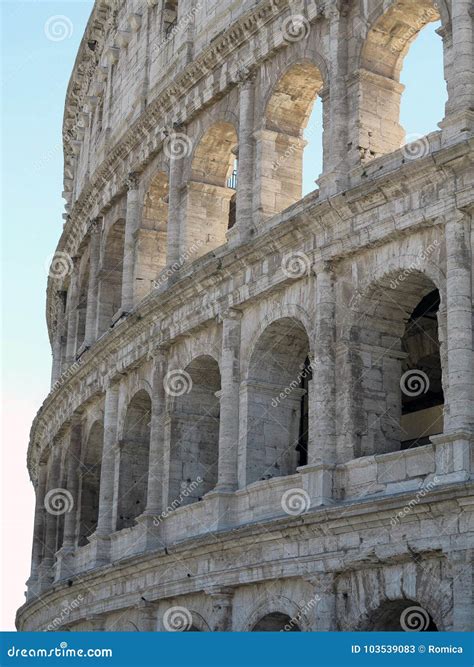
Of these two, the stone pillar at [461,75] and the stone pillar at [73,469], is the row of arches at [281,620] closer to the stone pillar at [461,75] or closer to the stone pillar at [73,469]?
the stone pillar at [73,469]

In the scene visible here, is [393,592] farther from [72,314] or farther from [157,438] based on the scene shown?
[72,314]

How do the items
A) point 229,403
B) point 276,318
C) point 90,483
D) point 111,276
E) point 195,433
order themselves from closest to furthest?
point 276,318
point 229,403
point 195,433
point 90,483
point 111,276

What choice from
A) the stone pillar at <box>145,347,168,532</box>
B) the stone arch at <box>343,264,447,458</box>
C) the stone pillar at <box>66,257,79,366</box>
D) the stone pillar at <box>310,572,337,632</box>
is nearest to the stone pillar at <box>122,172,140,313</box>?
the stone pillar at <box>145,347,168,532</box>

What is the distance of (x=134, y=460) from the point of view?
25766 millimetres

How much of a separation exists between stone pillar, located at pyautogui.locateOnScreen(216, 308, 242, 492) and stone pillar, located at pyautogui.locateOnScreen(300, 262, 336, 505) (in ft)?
7.29

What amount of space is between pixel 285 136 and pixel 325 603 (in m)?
8.74

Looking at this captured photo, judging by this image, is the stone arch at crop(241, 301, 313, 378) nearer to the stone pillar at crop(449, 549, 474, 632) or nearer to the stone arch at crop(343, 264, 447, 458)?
the stone arch at crop(343, 264, 447, 458)

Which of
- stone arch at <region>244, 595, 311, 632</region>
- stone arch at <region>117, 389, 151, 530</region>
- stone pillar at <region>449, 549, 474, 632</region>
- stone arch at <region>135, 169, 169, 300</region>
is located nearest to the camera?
stone pillar at <region>449, 549, 474, 632</region>

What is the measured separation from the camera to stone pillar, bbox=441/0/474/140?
18.2m

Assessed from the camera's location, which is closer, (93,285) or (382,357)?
(382,357)

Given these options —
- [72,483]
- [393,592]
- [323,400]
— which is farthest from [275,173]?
[72,483]

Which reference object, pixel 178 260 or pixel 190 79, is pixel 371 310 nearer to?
pixel 178 260

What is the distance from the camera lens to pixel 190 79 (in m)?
25.4

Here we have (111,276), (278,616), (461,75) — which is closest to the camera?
(461,75)
